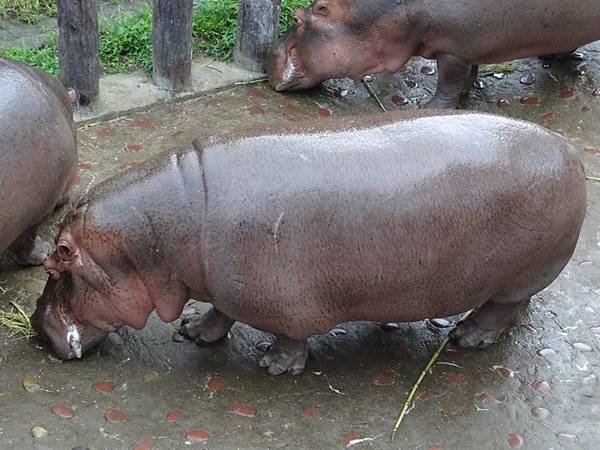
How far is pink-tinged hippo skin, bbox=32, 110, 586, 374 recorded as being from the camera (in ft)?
9.89

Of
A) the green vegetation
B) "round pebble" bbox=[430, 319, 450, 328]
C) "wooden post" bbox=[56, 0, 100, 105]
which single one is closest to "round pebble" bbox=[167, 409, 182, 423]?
"round pebble" bbox=[430, 319, 450, 328]

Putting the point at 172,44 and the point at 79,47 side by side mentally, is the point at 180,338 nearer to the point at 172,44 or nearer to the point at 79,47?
A: the point at 79,47

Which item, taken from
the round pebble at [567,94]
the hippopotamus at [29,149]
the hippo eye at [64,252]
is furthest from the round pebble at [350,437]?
the round pebble at [567,94]

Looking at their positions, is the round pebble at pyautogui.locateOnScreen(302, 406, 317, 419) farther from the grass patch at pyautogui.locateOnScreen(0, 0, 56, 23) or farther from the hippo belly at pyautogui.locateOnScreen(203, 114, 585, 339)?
the grass patch at pyautogui.locateOnScreen(0, 0, 56, 23)

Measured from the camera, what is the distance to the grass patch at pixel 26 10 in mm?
Answer: 5578

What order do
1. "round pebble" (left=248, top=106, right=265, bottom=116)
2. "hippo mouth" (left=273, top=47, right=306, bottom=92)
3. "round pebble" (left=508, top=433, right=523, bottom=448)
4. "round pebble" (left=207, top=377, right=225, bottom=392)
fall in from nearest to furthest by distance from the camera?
"round pebble" (left=508, top=433, right=523, bottom=448) → "round pebble" (left=207, top=377, right=225, bottom=392) → "round pebble" (left=248, top=106, right=265, bottom=116) → "hippo mouth" (left=273, top=47, right=306, bottom=92)

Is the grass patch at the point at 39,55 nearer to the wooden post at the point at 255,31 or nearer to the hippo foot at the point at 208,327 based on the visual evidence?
the wooden post at the point at 255,31

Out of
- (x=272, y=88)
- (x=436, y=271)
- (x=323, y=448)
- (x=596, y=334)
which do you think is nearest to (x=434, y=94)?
(x=272, y=88)

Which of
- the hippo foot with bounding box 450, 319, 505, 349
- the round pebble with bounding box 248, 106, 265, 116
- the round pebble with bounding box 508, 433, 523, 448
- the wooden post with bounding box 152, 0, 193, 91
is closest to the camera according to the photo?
the round pebble with bounding box 508, 433, 523, 448

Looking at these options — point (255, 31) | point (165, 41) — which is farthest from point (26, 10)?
point (255, 31)

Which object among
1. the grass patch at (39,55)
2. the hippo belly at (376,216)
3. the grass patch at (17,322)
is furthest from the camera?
the grass patch at (39,55)

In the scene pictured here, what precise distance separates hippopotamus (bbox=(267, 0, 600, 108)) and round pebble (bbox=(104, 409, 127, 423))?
8.24 feet

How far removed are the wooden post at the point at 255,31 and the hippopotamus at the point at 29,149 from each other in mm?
1731

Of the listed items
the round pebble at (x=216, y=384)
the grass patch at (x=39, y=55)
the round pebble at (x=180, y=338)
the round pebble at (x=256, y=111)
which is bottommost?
the round pebble at (x=216, y=384)
